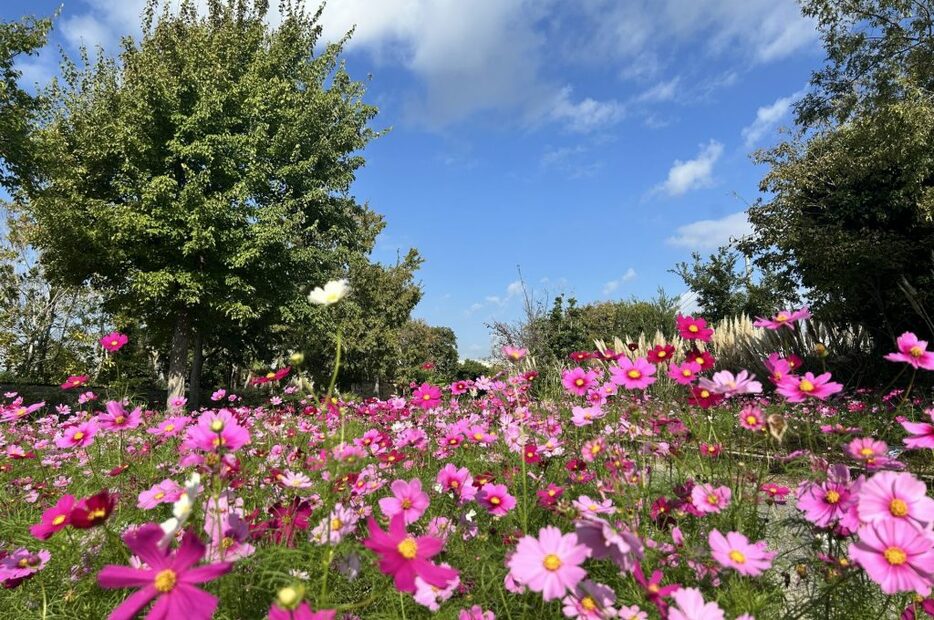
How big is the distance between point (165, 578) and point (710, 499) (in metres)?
1.29

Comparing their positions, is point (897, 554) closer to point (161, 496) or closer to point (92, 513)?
point (92, 513)

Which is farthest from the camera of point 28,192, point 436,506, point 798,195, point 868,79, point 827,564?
point 868,79

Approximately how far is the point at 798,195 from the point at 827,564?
11.7 metres

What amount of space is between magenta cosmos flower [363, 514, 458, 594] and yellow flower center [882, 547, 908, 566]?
2.49 feet

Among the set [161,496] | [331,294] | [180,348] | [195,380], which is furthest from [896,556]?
[195,380]

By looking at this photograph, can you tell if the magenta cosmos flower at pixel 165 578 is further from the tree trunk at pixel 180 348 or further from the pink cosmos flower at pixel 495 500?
the tree trunk at pixel 180 348

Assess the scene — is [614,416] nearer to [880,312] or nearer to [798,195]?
[880,312]

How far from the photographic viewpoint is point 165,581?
2.69 feet

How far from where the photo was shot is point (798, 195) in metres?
11.0

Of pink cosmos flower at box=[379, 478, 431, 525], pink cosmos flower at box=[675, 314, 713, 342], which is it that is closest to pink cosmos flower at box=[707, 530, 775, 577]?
pink cosmos flower at box=[379, 478, 431, 525]

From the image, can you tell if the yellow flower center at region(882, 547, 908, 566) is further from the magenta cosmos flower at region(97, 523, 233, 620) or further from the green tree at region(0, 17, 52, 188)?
the green tree at region(0, 17, 52, 188)

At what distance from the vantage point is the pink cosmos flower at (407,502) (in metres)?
1.31

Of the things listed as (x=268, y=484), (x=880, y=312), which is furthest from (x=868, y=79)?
(x=268, y=484)

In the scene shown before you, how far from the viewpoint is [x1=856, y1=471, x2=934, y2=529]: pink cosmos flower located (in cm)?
95
